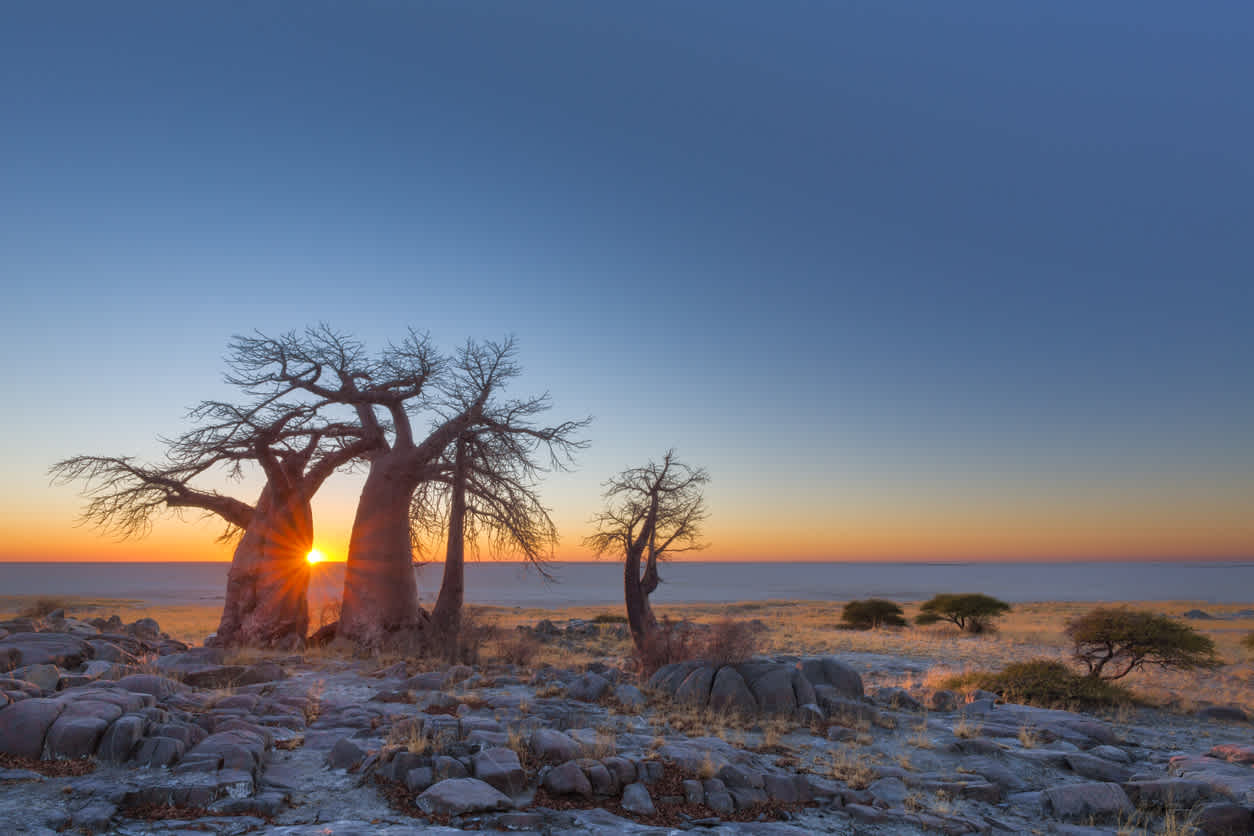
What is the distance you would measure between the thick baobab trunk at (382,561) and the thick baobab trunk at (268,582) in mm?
1372

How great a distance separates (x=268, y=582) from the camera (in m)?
16.2

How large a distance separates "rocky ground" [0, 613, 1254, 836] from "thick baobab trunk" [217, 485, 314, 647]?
4.18 metres

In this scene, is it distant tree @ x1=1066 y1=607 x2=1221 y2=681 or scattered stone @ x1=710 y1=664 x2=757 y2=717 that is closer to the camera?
scattered stone @ x1=710 y1=664 x2=757 y2=717

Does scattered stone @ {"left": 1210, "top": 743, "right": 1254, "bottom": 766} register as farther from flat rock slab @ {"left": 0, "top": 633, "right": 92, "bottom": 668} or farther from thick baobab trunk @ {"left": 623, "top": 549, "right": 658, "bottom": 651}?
flat rock slab @ {"left": 0, "top": 633, "right": 92, "bottom": 668}

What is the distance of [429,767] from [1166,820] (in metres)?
7.02

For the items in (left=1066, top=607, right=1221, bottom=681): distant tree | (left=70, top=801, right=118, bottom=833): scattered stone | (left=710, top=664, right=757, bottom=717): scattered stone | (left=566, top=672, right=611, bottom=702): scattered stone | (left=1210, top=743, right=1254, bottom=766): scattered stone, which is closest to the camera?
(left=70, top=801, right=118, bottom=833): scattered stone

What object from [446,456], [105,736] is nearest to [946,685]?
[446,456]

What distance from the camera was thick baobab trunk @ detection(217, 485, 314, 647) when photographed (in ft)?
52.6

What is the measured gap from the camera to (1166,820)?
274 inches

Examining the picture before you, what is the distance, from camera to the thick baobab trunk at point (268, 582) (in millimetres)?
16031

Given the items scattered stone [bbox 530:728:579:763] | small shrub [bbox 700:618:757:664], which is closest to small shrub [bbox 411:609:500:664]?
small shrub [bbox 700:618:757:664]

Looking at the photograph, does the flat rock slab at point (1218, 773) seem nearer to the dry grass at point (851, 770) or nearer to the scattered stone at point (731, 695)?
the dry grass at point (851, 770)

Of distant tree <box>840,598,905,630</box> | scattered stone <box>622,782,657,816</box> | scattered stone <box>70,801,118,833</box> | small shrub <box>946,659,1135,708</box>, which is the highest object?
scattered stone <box>70,801,118,833</box>

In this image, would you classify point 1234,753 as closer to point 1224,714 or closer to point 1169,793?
point 1169,793
